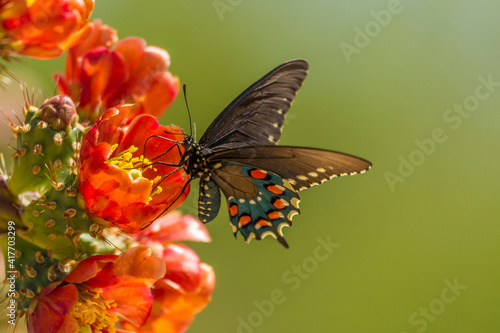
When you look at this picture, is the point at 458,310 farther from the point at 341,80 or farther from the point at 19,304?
the point at 19,304

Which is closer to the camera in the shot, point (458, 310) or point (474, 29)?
point (458, 310)

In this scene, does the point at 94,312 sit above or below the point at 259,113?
below

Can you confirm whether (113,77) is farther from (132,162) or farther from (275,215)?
(275,215)

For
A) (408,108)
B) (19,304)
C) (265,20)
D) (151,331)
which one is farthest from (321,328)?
(19,304)

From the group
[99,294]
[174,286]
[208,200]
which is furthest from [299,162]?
[99,294]

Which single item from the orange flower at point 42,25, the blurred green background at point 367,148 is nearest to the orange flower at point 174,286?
the orange flower at point 42,25

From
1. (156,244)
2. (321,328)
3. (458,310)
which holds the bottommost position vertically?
(321,328)

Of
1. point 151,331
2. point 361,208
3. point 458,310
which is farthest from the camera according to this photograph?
point 361,208
